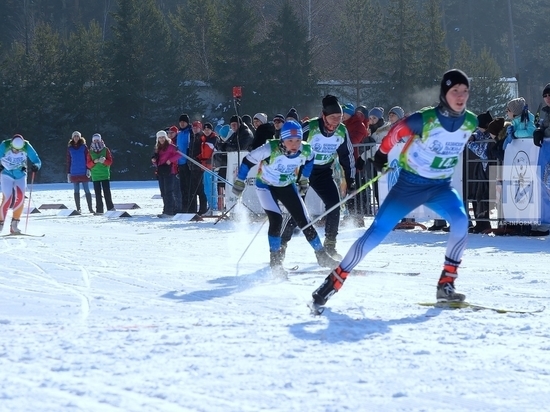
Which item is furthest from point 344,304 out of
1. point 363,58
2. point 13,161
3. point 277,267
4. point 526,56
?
point 526,56

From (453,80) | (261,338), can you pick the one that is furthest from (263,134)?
(261,338)

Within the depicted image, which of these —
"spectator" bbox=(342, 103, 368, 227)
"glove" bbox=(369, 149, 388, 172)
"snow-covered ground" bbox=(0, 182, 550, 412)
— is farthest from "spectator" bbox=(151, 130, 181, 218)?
"glove" bbox=(369, 149, 388, 172)

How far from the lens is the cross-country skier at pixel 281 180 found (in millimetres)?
9945

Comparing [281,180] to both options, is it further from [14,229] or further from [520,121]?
[14,229]

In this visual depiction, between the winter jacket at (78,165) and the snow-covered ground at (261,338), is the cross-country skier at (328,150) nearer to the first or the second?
the snow-covered ground at (261,338)

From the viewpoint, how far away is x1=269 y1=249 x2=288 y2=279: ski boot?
9.73m

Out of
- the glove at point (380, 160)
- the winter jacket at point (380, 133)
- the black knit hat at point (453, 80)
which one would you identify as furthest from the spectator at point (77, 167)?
the black knit hat at point (453, 80)

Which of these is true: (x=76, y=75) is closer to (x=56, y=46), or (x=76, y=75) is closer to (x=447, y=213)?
(x=56, y=46)

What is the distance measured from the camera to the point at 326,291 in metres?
7.15

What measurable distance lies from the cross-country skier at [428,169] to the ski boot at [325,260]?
111 inches

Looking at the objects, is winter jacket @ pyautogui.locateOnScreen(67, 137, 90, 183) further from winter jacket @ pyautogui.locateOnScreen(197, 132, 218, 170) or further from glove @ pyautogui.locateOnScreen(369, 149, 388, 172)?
glove @ pyautogui.locateOnScreen(369, 149, 388, 172)

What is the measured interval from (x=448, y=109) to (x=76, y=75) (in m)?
44.5

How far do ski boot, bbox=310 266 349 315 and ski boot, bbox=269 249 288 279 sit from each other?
7.83ft

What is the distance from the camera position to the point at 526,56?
229ft
